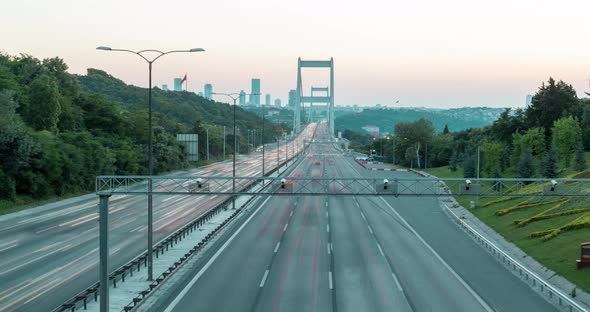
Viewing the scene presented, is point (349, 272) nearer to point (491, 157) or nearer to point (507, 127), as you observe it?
point (491, 157)

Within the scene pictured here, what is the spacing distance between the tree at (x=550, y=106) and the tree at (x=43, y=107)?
7214 cm

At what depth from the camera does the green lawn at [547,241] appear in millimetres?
31009

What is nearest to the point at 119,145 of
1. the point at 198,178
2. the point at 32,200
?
the point at 32,200

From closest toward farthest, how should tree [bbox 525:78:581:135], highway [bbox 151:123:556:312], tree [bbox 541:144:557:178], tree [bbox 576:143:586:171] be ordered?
highway [bbox 151:123:556:312] < tree [bbox 576:143:586:171] < tree [bbox 541:144:557:178] < tree [bbox 525:78:581:135]

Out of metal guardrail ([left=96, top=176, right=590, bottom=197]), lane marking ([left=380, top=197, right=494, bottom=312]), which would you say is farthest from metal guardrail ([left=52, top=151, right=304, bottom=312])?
lane marking ([left=380, top=197, right=494, bottom=312])

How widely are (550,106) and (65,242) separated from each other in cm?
8014

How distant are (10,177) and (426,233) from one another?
38488 mm

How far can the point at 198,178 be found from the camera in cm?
2992

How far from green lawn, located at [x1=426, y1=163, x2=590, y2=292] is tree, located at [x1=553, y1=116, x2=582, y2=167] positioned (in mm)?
24988

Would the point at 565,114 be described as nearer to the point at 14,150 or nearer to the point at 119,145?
the point at 119,145

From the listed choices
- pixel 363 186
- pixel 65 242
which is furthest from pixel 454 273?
pixel 65 242

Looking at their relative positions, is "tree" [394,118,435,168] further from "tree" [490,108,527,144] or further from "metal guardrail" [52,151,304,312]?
"metal guardrail" [52,151,304,312]

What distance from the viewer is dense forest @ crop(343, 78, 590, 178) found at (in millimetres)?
70812

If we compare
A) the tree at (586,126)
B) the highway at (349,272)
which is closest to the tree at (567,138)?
the tree at (586,126)
